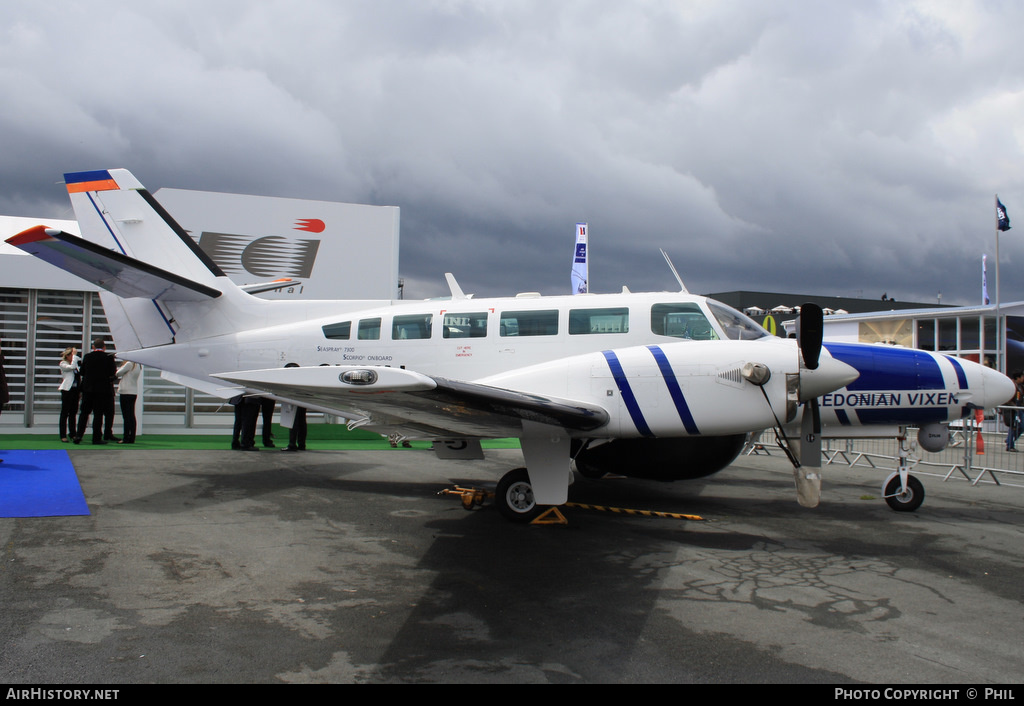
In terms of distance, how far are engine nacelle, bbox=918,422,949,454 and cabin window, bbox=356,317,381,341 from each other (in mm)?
6791

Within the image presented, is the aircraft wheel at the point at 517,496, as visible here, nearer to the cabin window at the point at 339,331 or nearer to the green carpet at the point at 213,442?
the cabin window at the point at 339,331

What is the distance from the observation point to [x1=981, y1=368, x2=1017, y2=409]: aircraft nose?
23.7 ft

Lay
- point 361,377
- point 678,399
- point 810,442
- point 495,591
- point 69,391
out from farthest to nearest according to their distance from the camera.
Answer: point 69,391
point 810,442
point 678,399
point 495,591
point 361,377

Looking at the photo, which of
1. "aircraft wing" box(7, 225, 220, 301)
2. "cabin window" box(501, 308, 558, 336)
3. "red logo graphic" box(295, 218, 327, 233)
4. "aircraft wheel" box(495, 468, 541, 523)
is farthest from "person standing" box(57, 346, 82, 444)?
"aircraft wheel" box(495, 468, 541, 523)

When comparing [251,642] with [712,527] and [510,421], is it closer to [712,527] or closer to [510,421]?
[510,421]

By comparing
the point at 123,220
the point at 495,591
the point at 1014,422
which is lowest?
the point at 495,591

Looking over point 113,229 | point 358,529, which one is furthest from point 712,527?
point 113,229

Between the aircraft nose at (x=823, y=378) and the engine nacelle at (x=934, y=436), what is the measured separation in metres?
2.35

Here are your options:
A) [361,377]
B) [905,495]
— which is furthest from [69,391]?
[905,495]

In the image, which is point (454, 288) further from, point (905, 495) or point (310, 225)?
point (310, 225)

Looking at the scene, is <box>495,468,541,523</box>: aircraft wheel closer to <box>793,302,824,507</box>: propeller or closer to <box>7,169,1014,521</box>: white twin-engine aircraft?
<box>7,169,1014,521</box>: white twin-engine aircraft

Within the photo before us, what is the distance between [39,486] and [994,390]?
37.5 feet

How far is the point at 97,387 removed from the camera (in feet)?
39.3

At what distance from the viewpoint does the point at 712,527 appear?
6824 millimetres
